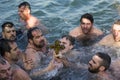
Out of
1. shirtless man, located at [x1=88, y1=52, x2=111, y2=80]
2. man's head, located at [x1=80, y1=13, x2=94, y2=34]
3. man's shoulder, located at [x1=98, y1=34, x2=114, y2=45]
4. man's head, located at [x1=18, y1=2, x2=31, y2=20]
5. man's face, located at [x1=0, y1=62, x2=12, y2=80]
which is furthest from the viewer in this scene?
man's head, located at [x1=18, y1=2, x2=31, y2=20]

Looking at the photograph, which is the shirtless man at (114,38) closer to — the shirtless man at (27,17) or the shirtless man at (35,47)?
the shirtless man at (35,47)

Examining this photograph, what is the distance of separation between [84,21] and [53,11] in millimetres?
3027

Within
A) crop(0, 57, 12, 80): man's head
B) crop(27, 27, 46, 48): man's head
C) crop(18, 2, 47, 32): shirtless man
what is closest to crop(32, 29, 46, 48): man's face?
crop(27, 27, 46, 48): man's head

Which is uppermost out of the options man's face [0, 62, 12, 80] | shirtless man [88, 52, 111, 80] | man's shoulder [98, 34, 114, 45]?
man's face [0, 62, 12, 80]

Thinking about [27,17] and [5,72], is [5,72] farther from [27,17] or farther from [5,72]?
[27,17]

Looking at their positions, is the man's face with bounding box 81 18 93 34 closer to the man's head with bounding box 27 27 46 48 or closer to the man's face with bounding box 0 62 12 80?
the man's head with bounding box 27 27 46 48

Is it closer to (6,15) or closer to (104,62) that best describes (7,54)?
(104,62)

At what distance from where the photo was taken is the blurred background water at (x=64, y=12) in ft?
37.1

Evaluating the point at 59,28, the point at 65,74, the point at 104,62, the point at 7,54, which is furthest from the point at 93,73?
the point at 59,28

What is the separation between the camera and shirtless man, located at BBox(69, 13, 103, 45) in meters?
9.79

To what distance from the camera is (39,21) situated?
11125mm

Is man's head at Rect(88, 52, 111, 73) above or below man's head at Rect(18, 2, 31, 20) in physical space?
below

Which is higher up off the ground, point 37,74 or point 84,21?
point 84,21

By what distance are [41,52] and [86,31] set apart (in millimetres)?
1938
